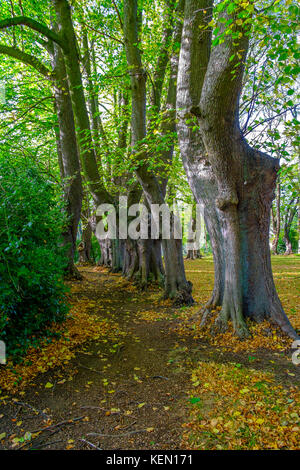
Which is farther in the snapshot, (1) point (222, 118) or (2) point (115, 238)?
(2) point (115, 238)

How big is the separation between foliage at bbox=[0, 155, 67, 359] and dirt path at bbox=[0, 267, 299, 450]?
799 mm

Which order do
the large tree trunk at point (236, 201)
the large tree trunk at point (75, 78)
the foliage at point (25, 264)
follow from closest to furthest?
1. the foliage at point (25, 264)
2. the large tree trunk at point (236, 201)
3. the large tree trunk at point (75, 78)

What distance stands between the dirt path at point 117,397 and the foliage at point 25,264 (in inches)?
31.4

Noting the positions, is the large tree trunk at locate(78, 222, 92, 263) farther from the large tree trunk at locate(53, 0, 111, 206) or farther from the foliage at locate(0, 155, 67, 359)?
the foliage at locate(0, 155, 67, 359)

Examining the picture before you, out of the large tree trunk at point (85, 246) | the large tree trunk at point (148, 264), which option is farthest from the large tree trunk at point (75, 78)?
the large tree trunk at point (85, 246)

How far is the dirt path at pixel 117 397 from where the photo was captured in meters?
2.73

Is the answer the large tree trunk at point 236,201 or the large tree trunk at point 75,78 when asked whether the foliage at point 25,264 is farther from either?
the large tree trunk at point 75,78

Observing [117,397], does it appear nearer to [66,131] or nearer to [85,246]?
[66,131]

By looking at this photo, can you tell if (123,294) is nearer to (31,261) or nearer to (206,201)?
(206,201)

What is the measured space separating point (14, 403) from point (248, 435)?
2524 millimetres

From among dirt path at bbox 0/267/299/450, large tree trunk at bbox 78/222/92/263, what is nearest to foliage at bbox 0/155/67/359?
dirt path at bbox 0/267/299/450
